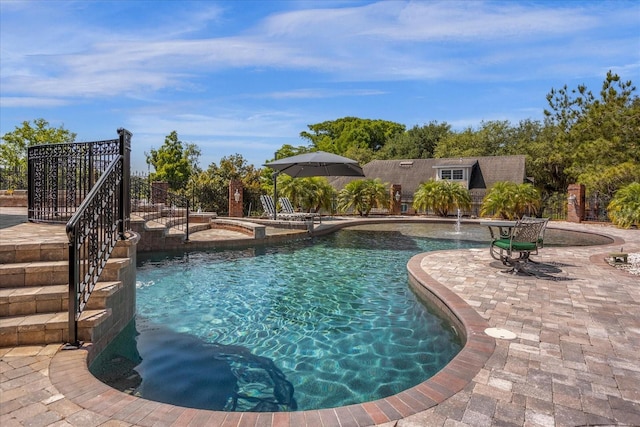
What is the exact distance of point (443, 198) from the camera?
21594 mm

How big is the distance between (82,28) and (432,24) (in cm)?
917

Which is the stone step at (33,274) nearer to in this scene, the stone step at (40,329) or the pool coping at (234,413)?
the stone step at (40,329)

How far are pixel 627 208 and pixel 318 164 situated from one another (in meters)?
13.7

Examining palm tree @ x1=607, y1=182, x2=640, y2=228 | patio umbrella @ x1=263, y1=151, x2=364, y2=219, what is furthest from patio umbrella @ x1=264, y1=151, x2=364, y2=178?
palm tree @ x1=607, y1=182, x2=640, y2=228

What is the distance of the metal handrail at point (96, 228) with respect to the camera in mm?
3205

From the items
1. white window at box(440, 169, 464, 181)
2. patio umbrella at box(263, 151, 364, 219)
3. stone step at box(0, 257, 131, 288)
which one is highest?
white window at box(440, 169, 464, 181)

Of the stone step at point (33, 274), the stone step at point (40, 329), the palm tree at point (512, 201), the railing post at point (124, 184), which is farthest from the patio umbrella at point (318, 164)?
the stone step at point (40, 329)

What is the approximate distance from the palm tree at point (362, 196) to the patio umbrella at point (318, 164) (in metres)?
5.91

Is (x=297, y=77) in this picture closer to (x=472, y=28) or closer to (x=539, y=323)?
(x=472, y=28)

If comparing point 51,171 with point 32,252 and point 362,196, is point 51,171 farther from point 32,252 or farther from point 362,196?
point 362,196

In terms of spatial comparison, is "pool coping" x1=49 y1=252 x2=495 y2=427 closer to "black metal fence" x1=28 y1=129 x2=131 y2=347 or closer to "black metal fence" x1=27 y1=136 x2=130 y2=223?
"black metal fence" x1=28 y1=129 x2=131 y2=347

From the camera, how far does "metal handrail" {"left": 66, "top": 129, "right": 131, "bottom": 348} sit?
3205mm

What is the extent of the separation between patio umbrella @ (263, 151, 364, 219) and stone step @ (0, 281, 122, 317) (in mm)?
10034

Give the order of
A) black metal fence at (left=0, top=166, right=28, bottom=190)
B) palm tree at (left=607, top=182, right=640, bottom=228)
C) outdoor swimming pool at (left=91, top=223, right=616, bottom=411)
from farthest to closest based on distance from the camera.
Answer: black metal fence at (left=0, top=166, right=28, bottom=190), palm tree at (left=607, top=182, right=640, bottom=228), outdoor swimming pool at (left=91, top=223, right=616, bottom=411)
